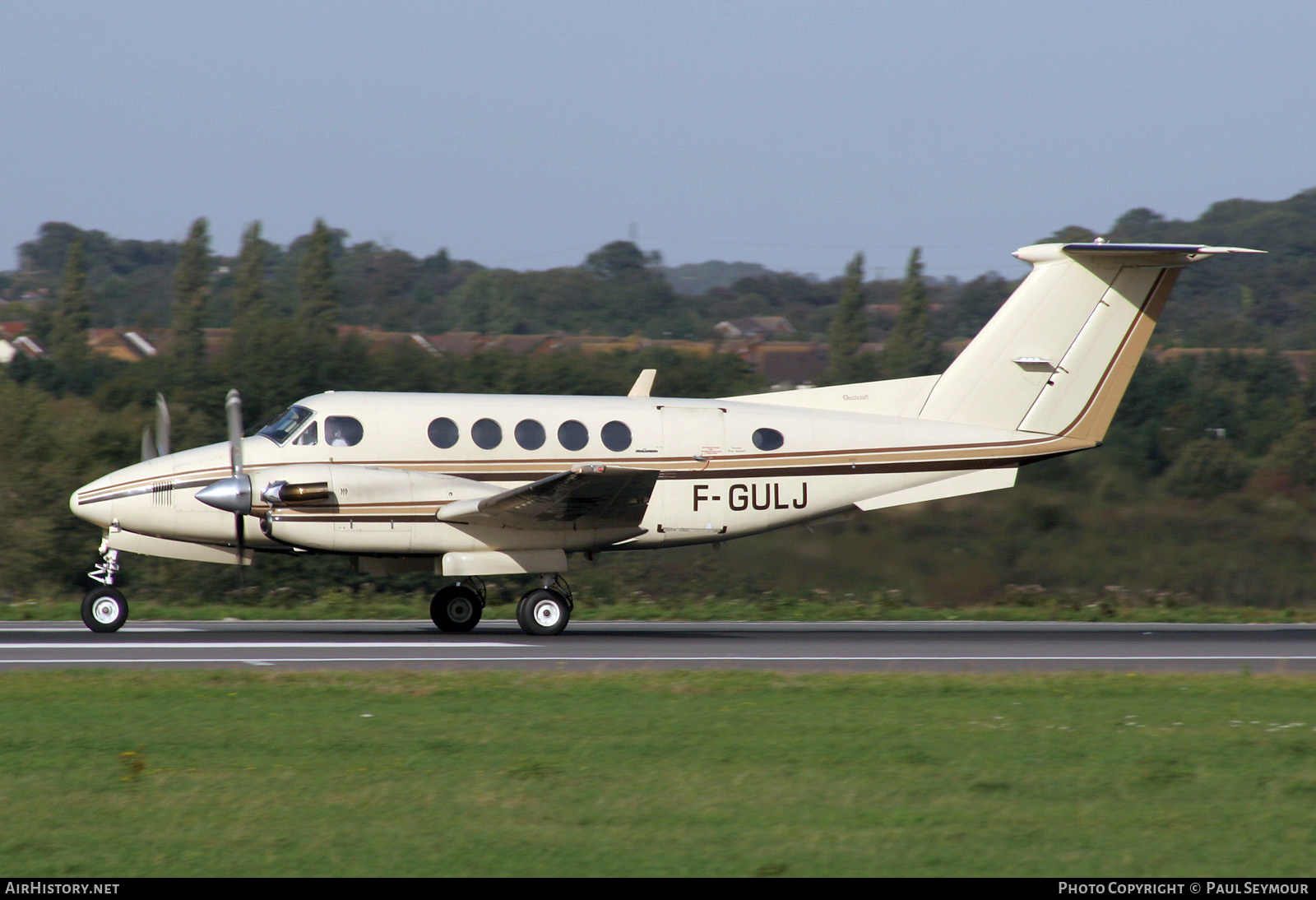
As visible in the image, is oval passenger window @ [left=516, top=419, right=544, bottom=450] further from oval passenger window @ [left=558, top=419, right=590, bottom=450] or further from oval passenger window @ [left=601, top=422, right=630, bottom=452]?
oval passenger window @ [left=601, top=422, right=630, bottom=452]

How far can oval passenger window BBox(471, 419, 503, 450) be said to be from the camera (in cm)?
1552

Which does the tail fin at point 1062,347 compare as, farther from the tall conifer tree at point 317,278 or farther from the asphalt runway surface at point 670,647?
the tall conifer tree at point 317,278

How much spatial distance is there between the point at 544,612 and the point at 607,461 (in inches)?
76.2

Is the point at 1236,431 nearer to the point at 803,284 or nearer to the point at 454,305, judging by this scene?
the point at 454,305

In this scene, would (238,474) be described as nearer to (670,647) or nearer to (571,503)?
(571,503)

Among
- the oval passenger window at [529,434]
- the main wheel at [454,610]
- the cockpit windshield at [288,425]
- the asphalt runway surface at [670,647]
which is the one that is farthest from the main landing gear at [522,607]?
the cockpit windshield at [288,425]

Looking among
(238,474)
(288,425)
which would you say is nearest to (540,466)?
(288,425)

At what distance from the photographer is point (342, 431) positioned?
1524 cm

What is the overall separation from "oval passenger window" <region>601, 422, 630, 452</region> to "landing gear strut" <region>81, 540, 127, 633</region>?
5.73 metres

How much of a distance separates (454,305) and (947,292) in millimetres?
37479

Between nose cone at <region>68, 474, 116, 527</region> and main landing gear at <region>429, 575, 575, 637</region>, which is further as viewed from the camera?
main landing gear at <region>429, 575, 575, 637</region>

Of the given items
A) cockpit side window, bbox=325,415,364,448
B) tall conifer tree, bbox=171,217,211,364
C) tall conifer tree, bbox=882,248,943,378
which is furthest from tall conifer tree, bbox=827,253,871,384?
cockpit side window, bbox=325,415,364,448

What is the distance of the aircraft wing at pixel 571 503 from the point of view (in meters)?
14.2

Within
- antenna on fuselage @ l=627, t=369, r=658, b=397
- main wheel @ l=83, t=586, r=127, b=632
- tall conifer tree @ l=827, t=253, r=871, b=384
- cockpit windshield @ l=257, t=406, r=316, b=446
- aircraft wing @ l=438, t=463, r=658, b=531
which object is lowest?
main wheel @ l=83, t=586, r=127, b=632
